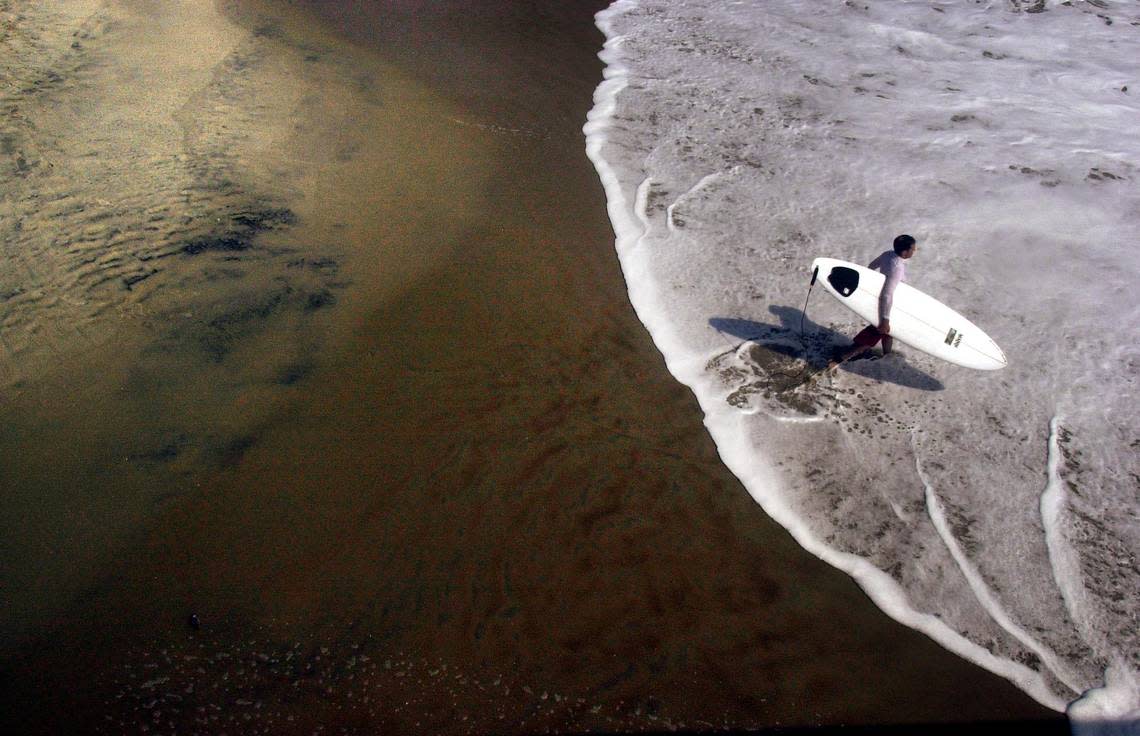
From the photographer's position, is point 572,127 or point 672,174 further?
point 572,127

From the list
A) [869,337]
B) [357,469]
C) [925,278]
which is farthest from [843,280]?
[357,469]

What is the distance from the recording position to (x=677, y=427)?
245 inches

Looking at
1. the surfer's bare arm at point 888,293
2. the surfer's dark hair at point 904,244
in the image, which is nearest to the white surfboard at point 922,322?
the surfer's bare arm at point 888,293

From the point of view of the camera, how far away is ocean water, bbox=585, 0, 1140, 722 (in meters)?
5.47

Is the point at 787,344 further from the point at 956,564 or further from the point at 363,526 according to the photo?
the point at 363,526

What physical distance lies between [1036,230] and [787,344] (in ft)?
13.8

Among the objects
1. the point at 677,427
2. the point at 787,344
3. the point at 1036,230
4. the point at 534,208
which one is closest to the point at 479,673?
the point at 677,427

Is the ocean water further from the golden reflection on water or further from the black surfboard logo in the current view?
the golden reflection on water

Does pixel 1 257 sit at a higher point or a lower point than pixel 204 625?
higher

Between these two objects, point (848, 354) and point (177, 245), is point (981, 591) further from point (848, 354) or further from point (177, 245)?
point (177, 245)

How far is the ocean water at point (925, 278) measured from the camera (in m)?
5.47

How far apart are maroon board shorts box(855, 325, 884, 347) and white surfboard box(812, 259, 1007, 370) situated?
3.7 inches

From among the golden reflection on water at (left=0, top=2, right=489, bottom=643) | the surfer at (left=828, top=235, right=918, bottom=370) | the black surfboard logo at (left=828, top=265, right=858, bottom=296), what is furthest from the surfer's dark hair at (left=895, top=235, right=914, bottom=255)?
the golden reflection on water at (left=0, top=2, right=489, bottom=643)

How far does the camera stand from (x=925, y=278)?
8203 mm
